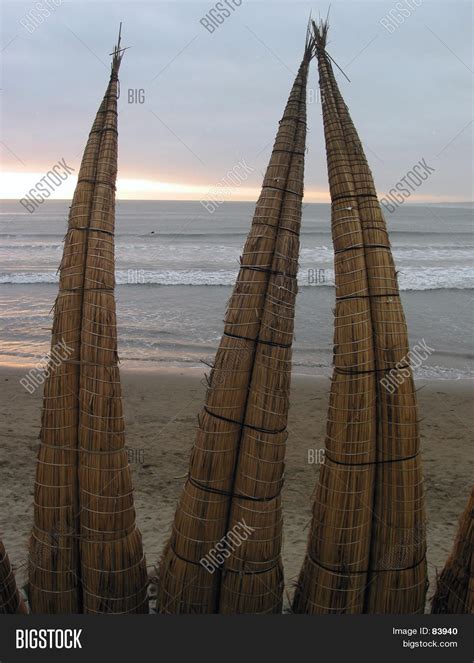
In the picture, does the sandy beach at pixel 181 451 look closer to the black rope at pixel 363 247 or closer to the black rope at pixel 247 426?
the black rope at pixel 247 426

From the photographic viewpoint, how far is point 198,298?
20.1 m

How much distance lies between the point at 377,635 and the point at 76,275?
7.75ft

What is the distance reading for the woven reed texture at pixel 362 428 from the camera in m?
3.12

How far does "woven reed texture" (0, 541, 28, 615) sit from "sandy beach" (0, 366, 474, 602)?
6.91 ft

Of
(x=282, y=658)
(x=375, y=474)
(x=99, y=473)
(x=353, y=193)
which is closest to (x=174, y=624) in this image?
(x=282, y=658)

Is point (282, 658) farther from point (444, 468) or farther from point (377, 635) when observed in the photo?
point (444, 468)

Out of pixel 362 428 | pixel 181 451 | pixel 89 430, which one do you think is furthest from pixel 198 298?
pixel 362 428

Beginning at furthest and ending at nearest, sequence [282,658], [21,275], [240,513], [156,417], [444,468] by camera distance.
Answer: [21,275] → [156,417] → [444,468] → [240,513] → [282,658]

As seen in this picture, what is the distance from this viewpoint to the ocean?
45.3ft

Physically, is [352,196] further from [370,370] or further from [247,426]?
[247,426]

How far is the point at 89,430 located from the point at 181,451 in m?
5.65

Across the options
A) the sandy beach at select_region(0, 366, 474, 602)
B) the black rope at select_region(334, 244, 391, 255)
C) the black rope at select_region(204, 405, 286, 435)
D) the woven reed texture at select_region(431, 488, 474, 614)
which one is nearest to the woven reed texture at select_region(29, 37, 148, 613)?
the black rope at select_region(204, 405, 286, 435)

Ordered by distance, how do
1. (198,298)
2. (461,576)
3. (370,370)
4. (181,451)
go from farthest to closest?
Answer: 1. (198,298)
2. (181,451)
3. (461,576)
4. (370,370)

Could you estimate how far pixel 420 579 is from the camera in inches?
134
